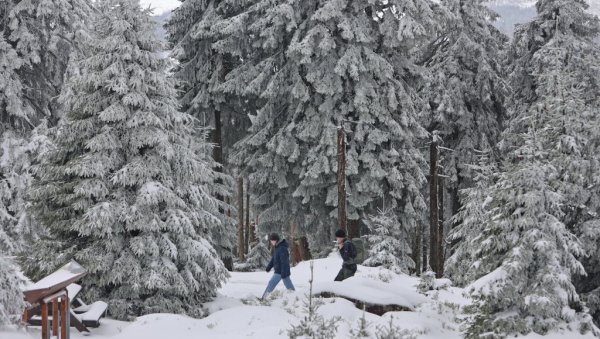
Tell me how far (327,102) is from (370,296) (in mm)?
10271

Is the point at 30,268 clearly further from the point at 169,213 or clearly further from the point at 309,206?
the point at 309,206

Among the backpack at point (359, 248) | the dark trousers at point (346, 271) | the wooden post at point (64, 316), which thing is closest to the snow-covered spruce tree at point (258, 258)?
the backpack at point (359, 248)

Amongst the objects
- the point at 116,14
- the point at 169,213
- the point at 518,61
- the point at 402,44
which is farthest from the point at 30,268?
the point at 518,61

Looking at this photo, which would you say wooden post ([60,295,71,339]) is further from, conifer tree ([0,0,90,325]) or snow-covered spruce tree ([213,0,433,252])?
snow-covered spruce tree ([213,0,433,252])

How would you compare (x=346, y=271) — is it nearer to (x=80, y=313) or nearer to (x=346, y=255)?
(x=346, y=255)

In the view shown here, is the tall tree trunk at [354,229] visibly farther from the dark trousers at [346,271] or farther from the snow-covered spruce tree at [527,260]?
the snow-covered spruce tree at [527,260]

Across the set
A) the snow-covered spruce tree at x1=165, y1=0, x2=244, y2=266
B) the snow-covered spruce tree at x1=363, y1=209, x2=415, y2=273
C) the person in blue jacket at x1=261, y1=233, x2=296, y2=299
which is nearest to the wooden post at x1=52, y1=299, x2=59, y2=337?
the person in blue jacket at x1=261, y1=233, x2=296, y2=299

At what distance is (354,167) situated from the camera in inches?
840

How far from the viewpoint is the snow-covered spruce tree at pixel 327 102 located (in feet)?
71.9

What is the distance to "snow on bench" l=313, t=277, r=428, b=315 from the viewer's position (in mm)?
13266

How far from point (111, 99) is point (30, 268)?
13.2ft

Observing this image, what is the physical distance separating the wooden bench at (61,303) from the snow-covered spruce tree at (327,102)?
36.6ft

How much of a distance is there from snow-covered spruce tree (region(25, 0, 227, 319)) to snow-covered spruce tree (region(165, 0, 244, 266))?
9.12m

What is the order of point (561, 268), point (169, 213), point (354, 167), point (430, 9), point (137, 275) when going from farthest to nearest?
point (430, 9) < point (354, 167) < point (169, 213) < point (137, 275) < point (561, 268)
